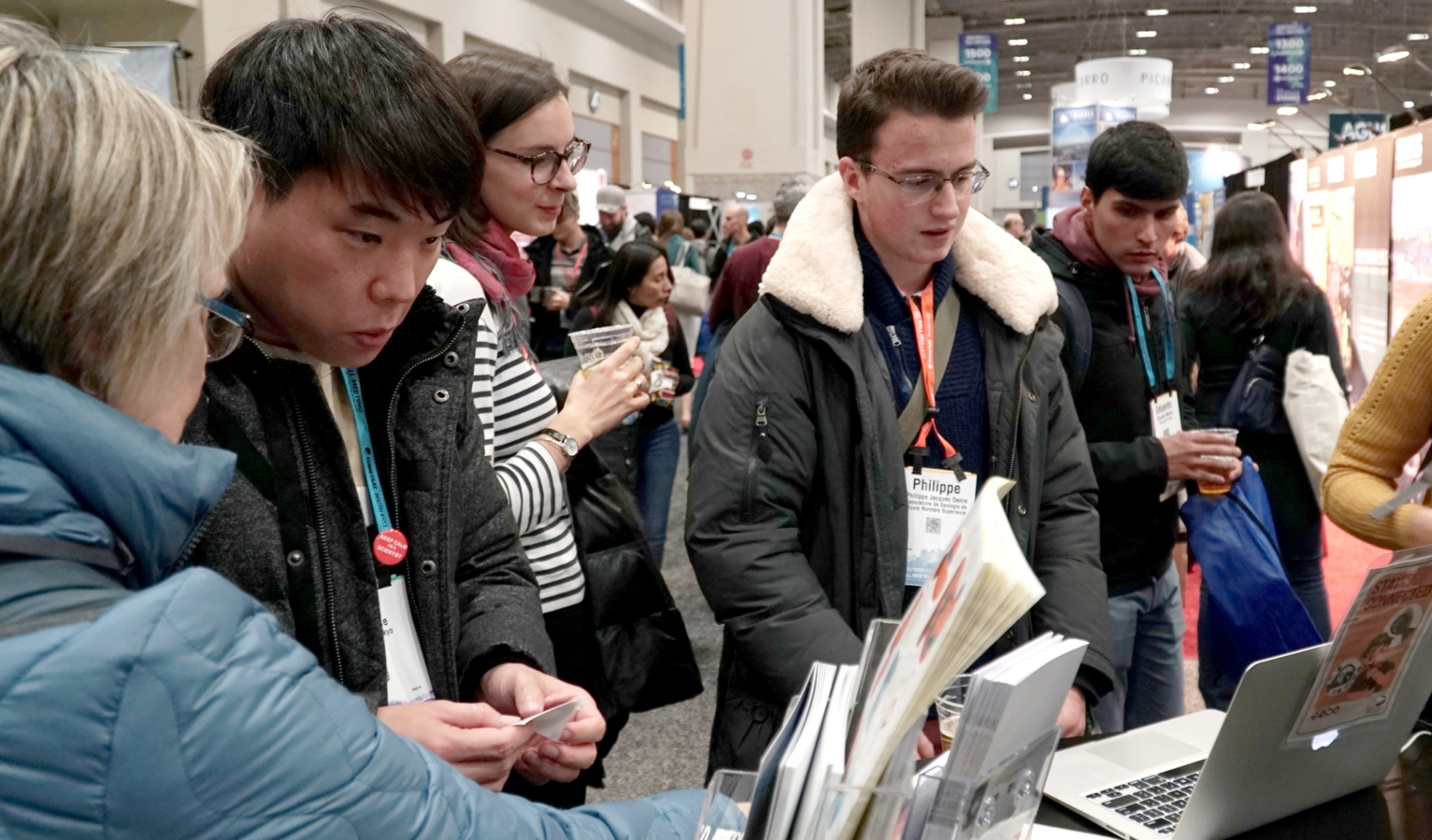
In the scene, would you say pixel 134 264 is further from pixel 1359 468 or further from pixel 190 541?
pixel 1359 468

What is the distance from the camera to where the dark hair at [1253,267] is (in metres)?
3.33

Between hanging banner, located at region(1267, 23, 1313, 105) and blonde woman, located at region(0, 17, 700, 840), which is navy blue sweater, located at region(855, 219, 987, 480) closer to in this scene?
blonde woman, located at region(0, 17, 700, 840)

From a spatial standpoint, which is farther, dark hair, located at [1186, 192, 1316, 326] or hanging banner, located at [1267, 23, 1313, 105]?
hanging banner, located at [1267, 23, 1313, 105]

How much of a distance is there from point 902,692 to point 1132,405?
6.02 feet

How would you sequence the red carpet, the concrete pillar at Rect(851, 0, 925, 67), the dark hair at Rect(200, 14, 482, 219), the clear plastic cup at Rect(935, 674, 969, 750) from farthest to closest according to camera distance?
the concrete pillar at Rect(851, 0, 925, 67) → the red carpet → the clear plastic cup at Rect(935, 674, 969, 750) → the dark hair at Rect(200, 14, 482, 219)

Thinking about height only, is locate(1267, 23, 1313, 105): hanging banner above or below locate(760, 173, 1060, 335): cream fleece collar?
above

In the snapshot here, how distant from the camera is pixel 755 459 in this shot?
1651 mm

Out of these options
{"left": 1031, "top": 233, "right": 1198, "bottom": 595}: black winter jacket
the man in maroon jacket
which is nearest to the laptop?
{"left": 1031, "top": 233, "right": 1198, "bottom": 595}: black winter jacket

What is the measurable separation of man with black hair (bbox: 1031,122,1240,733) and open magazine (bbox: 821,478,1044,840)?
1.65 meters

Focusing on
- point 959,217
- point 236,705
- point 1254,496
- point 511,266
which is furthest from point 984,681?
point 1254,496

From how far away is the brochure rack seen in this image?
709mm

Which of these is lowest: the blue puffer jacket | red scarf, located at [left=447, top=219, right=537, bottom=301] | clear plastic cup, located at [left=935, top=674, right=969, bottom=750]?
clear plastic cup, located at [left=935, top=674, right=969, bottom=750]

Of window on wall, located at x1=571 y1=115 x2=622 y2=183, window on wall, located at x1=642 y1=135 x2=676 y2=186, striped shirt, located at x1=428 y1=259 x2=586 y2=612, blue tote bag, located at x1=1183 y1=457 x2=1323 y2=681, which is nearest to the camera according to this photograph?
striped shirt, located at x1=428 y1=259 x2=586 y2=612

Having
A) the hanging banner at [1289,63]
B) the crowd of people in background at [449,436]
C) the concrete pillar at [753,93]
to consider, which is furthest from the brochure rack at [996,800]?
the hanging banner at [1289,63]
